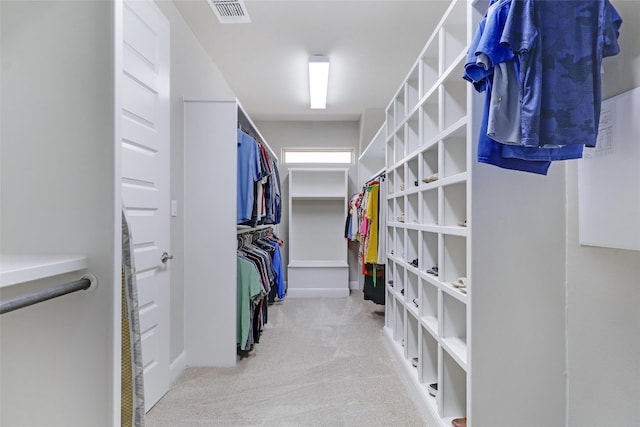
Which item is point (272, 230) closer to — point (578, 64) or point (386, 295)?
point (386, 295)

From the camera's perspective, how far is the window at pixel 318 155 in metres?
5.36

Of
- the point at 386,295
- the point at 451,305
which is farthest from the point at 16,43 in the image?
the point at 386,295

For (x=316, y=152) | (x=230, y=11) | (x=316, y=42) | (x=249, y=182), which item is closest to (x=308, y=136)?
(x=316, y=152)

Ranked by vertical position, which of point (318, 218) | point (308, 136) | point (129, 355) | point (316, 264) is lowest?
point (316, 264)

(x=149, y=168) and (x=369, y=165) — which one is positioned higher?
(x=369, y=165)

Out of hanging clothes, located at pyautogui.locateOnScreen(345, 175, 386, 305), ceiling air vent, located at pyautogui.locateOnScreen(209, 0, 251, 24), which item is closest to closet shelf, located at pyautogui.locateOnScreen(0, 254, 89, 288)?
ceiling air vent, located at pyautogui.locateOnScreen(209, 0, 251, 24)

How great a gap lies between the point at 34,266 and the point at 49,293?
6cm

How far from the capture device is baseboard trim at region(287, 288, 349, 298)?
15.5 ft

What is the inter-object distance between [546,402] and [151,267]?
2089 millimetres

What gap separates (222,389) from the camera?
85.8 inches

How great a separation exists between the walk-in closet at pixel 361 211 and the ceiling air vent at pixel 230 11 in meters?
0.02

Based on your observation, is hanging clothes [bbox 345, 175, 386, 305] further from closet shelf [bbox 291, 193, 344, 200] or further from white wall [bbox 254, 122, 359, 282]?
white wall [bbox 254, 122, 359, 282]

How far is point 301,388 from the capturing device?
220cm

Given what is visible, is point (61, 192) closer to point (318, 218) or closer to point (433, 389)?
point (433, 389)
